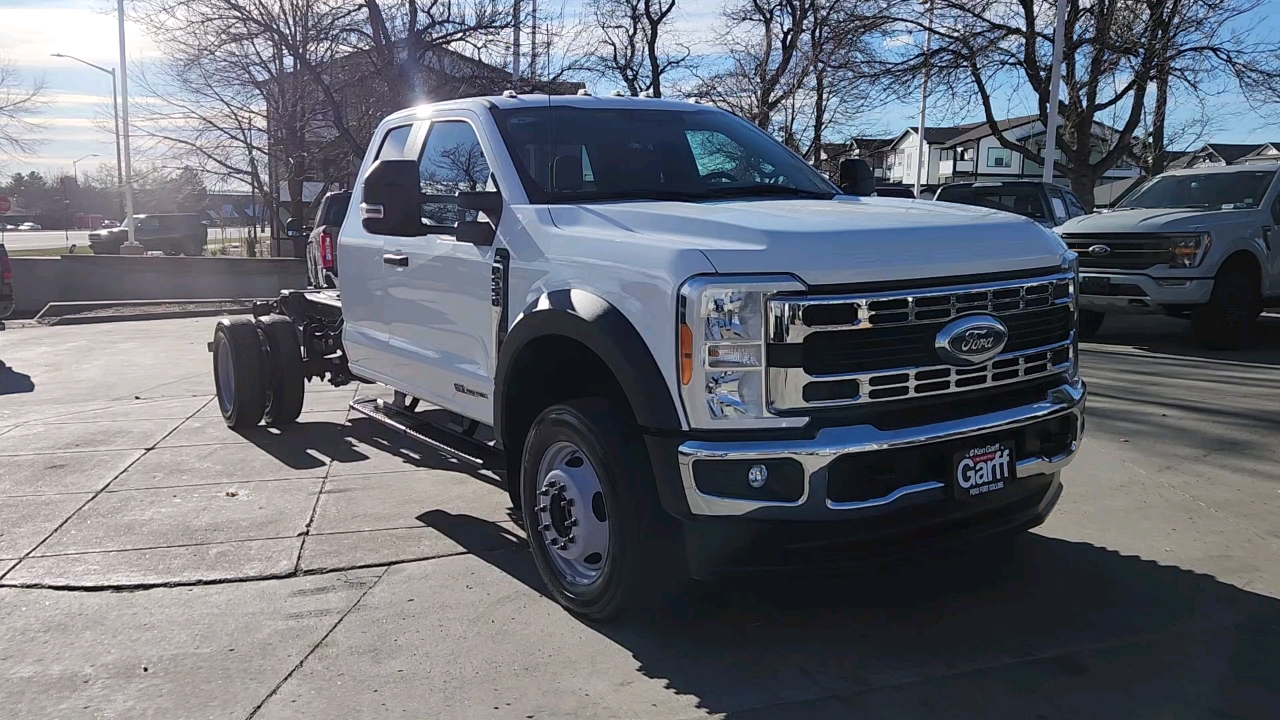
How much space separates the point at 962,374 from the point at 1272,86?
2140cm

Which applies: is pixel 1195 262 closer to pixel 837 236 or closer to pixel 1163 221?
pixel 1163 221

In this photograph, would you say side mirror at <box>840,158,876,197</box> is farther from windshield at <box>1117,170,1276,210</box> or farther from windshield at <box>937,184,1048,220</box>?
windshield at <box>937,184,1048,220</box>

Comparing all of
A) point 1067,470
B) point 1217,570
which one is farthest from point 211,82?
point 1217,570

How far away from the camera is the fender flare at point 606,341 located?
3.57 meters

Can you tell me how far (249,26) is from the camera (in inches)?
795

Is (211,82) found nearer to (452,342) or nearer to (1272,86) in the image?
(452,342)

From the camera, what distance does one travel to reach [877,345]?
3.58m

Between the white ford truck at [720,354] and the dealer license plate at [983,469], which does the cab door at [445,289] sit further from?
the dealer license plate at [983,469]

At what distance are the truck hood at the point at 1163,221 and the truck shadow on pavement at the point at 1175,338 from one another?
4.21 ft

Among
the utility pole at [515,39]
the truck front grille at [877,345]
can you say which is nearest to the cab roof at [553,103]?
the truck front grille at [877,345]

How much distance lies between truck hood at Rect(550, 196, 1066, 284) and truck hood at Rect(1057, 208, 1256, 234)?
7.47 m

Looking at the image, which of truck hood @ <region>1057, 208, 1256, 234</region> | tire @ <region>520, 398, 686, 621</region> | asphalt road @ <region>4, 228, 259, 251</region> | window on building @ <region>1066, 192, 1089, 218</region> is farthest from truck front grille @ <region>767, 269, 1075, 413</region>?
asphalt road @ <region>4, 228, 259, 251</region>

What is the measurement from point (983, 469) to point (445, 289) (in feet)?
8.77

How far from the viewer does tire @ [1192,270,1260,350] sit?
424 inches
